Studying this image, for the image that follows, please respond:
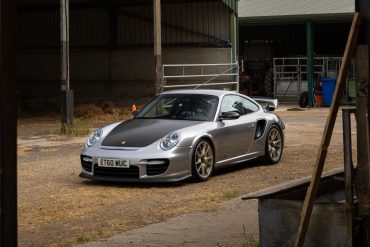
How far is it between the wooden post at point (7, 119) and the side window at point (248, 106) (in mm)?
8458

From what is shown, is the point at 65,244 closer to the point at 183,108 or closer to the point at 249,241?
the point at 249,241

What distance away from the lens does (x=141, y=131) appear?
11.0m

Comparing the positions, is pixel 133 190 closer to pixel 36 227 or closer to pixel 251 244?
pixel 36 227

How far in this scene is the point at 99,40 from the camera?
34.3 metres

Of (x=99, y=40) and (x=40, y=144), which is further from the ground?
(x=99, y=40)

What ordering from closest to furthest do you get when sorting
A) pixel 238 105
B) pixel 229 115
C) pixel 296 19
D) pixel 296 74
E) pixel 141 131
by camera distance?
pixel 141 131 < pixel 229 115 < pixel 238 105 < pixel 296 19 < pixel 296 74

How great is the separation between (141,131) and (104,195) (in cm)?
140

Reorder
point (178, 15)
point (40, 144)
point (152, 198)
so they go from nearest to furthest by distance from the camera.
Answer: point (152, 198), point (40, 144), point (178, 15)

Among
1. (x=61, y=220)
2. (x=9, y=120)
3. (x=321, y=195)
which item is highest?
(x=9, y=120)

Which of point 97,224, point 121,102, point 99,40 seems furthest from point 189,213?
point 99,40

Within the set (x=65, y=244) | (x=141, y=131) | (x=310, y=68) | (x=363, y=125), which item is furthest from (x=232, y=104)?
(x=310, y=68)

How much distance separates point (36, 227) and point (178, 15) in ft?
82.4

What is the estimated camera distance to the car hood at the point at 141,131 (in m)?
10.7

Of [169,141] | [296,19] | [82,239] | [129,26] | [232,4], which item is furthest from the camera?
[129,26]
